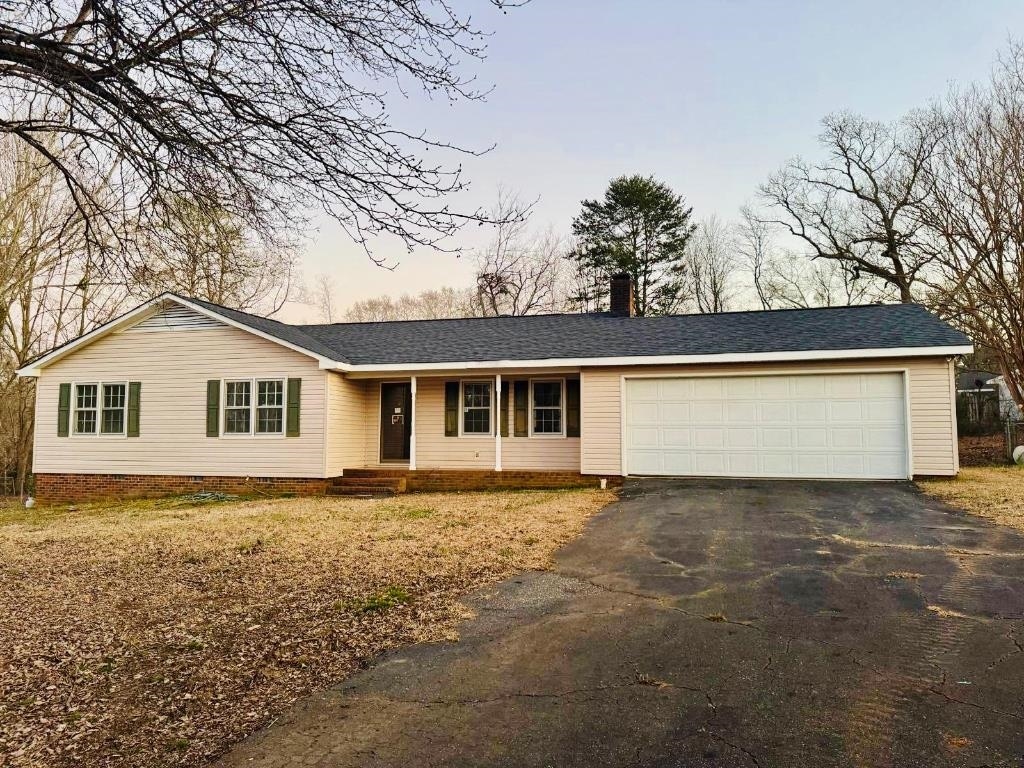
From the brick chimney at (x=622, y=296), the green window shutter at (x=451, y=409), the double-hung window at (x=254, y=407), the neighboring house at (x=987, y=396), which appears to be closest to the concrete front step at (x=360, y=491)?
the double-hung window at (x=254, y=407)

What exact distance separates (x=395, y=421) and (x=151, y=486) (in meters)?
5.58

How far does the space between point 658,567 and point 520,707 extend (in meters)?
3.62

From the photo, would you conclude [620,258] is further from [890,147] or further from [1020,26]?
[1020,26]

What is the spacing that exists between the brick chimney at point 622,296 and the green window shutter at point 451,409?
4769 mm

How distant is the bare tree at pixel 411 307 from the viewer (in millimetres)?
38406

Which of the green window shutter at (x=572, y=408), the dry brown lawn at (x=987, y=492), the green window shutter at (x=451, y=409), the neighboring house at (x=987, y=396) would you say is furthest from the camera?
the neighboring house at (x=987, y=396)

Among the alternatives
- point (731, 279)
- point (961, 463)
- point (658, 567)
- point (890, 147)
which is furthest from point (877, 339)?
point (731, 279)

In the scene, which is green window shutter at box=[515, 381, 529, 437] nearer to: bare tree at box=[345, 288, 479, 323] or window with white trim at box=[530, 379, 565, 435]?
window with white trim at box=[530, 379, 565, 435]

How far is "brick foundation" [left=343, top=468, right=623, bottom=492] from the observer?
1437cm

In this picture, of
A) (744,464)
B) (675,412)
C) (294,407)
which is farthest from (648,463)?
(294,407)

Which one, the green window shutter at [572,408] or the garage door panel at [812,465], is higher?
the green window shutter at [572,408]

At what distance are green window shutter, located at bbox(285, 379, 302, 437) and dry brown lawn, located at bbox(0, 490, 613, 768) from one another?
408cm

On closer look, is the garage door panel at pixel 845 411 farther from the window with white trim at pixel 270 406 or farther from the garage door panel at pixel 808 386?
the window with white trim at pixel 270 406

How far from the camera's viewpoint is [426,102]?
4.99 metres
